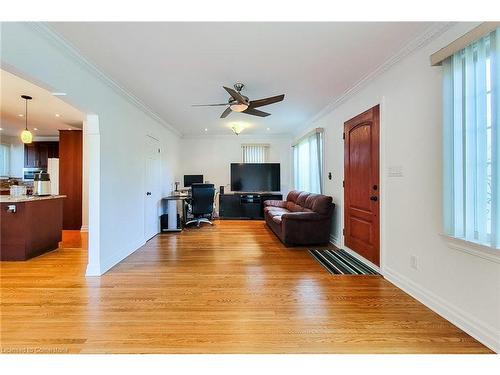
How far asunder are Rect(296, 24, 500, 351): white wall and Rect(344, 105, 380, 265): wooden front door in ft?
0.51

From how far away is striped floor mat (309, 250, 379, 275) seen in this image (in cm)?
312

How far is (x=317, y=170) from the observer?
5.29 m

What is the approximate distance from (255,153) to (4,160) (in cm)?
772

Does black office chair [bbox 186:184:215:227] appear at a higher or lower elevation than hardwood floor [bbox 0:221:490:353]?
higher

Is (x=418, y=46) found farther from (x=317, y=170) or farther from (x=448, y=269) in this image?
(x=317, y=170)

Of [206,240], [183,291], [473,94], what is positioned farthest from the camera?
[206,240]

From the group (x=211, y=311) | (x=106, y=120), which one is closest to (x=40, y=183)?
(x=106, y=120)

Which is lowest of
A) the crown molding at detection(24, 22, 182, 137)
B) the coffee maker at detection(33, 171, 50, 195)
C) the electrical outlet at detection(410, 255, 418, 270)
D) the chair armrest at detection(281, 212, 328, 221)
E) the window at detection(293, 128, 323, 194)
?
the electrical outlet at detection(410, 255, 418, 270)

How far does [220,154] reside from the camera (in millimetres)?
7613

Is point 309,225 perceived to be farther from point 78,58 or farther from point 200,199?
point 78,58

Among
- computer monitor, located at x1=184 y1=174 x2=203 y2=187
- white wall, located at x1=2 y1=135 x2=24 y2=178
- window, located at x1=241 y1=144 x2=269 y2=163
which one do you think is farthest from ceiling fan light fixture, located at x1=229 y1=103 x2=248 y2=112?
white wall, located at x1=2 y1=135 x2=24 y2=178

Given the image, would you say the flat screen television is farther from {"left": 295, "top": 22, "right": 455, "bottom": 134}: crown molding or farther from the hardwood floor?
the hardwood floor
